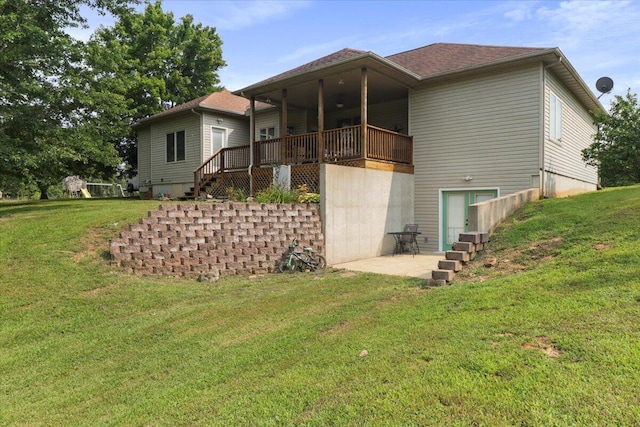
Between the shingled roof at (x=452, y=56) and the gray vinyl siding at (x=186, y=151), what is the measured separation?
8.94 meters

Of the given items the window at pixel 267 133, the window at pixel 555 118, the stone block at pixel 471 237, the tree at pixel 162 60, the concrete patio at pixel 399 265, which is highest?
the tree at pixel 162 60

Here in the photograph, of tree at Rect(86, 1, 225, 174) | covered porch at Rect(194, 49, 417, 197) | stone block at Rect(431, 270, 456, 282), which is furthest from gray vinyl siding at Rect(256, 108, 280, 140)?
stone block at Rect(431, 270, 456, 282)

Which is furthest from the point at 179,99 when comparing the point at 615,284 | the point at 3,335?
the point at 615,284

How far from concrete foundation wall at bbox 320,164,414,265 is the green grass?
2850mm

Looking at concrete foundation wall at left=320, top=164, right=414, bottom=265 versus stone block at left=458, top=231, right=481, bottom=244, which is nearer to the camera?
stone block at left=458, top=231, right=481, bottom=244

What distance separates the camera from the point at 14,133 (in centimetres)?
1146

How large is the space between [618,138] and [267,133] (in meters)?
13.3

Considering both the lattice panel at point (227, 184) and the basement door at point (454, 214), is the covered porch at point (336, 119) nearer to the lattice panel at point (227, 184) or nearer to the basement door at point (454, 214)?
the lattice panel at point (227, 184)

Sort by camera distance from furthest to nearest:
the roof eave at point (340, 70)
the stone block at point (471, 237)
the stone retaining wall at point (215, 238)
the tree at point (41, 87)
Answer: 1. the roof eave at point (340, 70)
2. the tree at point (41, 87)
3. the stone retaining wall at point (215, 238)
4. the stone block at point (471, 237)

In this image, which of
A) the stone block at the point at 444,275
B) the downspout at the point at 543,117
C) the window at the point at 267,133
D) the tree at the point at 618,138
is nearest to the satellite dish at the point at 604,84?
the tree at the point at 618,138

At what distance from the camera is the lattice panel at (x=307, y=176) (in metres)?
11.4

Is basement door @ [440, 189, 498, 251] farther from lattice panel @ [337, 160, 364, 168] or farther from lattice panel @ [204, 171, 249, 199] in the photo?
lattice panel @ [204, 171, 249, 199]

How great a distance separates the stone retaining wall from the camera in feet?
23.9

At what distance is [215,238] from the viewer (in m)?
8.20
